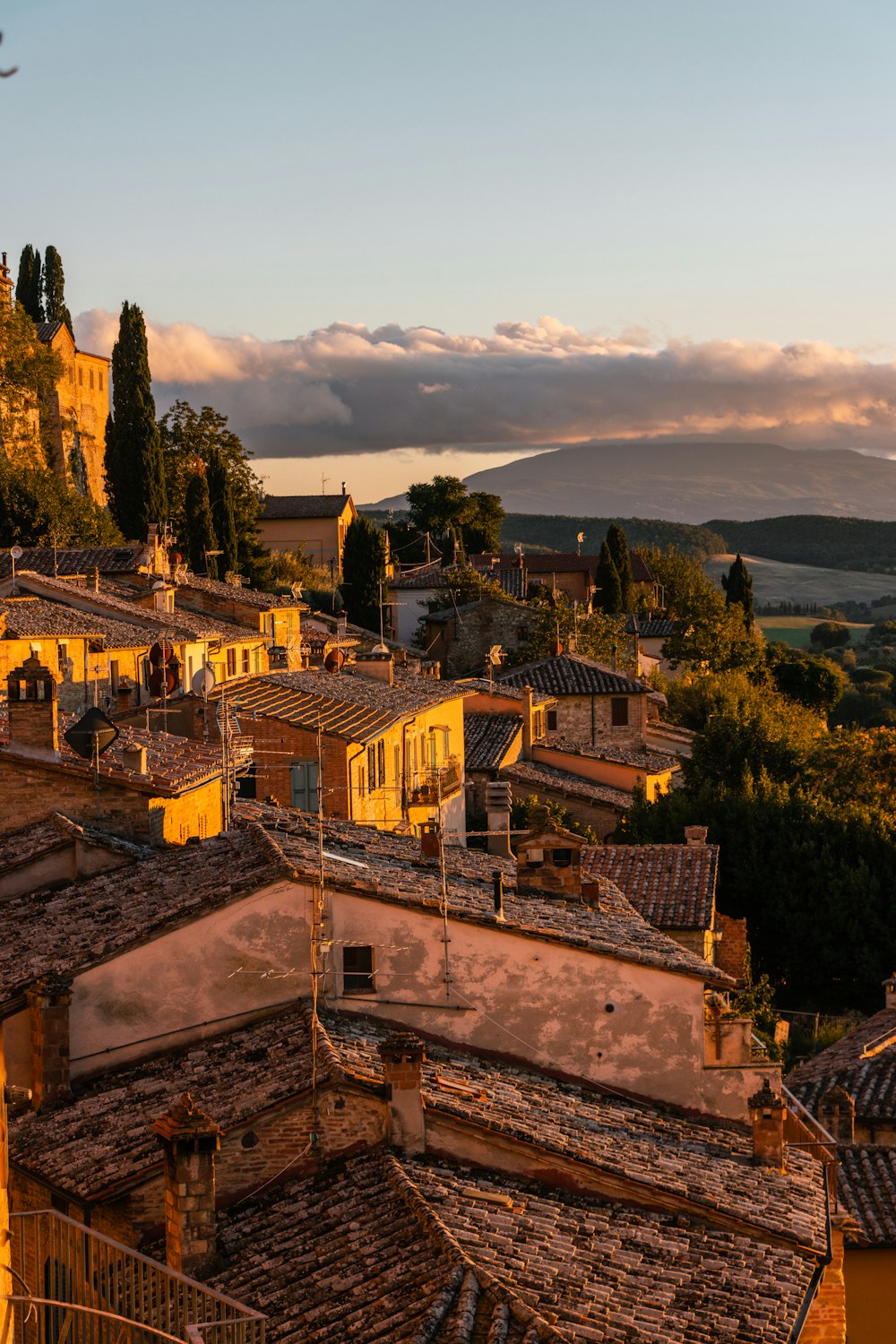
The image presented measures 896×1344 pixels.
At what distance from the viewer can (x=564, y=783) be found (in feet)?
138

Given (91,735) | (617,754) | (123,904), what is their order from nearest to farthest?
(123,904)
(91,735)
(617,754)

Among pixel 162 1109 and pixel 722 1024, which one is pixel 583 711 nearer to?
pixel 722 1024

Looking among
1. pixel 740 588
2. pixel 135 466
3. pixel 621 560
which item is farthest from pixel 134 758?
pixel 740 588

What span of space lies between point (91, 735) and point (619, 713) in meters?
32.8

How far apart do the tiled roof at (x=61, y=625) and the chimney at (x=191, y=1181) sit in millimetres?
20812

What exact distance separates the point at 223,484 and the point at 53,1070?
161 feet

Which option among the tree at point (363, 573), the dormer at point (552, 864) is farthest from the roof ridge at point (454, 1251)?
the tree at point (363, 573)

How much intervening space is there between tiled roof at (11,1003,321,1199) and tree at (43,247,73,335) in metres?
84.5

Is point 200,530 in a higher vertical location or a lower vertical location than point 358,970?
higher

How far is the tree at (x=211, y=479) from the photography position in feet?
209

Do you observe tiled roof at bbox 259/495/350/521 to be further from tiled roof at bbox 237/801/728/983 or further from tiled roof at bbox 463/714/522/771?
tiled roof at bbox 237/801/728/983

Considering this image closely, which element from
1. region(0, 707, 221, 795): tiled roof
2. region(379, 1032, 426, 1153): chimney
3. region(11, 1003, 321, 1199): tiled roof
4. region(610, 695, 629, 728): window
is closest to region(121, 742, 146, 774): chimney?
region(0, 707, 221, 795): tiled roof

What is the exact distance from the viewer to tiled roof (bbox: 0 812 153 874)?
60.5 feet

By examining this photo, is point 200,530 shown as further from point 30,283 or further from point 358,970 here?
point 358,970
